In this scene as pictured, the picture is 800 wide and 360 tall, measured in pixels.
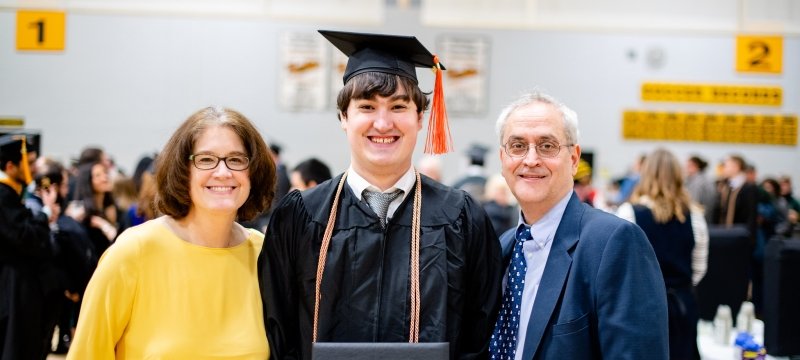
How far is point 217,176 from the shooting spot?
217 cm

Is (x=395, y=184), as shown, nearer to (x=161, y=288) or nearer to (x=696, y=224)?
(x=161, y=288)

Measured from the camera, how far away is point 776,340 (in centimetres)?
391

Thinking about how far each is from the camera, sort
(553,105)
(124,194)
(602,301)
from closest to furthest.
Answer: (602,301), (553,105), (124,194)

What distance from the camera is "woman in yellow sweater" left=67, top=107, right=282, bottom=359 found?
6.88 feet

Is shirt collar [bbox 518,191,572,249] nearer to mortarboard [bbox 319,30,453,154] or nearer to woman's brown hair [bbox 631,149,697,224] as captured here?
mortarboard [bbox 319,30,453,154]

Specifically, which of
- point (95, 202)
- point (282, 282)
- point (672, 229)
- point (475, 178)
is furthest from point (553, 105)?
point (95, 202)

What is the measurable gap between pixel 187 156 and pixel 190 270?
358 mm

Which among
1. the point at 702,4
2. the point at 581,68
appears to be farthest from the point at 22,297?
the point at 702,4

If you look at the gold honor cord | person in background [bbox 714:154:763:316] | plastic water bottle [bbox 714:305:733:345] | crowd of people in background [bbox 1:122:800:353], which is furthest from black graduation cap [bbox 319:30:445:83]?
person in background [bbox 714:154:763:316]

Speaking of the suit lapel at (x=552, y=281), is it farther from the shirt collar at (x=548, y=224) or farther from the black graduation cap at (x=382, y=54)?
→ the black graduation cap at (x=382, y=54)

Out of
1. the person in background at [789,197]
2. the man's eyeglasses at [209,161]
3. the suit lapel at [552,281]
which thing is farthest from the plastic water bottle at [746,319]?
the person in background at [789,197]

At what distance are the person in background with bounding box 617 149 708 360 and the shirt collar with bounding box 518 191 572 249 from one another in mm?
2443

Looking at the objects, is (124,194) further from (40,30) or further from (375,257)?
(375,257)

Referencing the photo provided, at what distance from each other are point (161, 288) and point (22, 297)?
2.90 m
